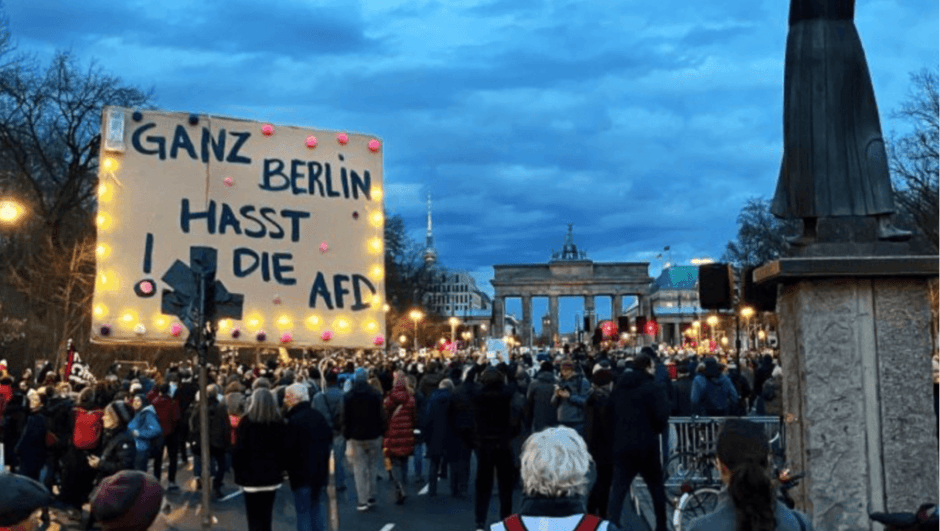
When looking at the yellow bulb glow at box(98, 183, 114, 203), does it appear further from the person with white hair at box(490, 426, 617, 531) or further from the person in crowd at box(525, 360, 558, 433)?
the person in crowd at box(525, 360, 558, 433)

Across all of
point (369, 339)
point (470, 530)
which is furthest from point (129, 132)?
point (470, 530)

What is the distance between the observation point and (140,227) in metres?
7.50

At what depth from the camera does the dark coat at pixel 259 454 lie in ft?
30.9

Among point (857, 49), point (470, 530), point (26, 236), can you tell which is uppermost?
point (26, 236)

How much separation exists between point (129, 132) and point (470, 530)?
6.80 m

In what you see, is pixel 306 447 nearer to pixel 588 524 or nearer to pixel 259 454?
pixel 259 454

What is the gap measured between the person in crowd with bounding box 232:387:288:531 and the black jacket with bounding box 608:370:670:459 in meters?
3.22

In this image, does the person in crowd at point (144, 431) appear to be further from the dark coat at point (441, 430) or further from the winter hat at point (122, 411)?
the dark coat at point (441, 430)

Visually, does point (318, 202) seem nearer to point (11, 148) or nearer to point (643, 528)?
point (643, 528)

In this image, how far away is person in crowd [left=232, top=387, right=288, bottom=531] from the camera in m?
9.44

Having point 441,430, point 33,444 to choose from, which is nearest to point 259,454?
point 33,444

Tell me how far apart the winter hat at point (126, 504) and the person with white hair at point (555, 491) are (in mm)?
1163

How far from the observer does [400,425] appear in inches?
637

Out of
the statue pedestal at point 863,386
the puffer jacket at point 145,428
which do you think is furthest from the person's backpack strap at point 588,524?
the puffer jacket at point 145,428
